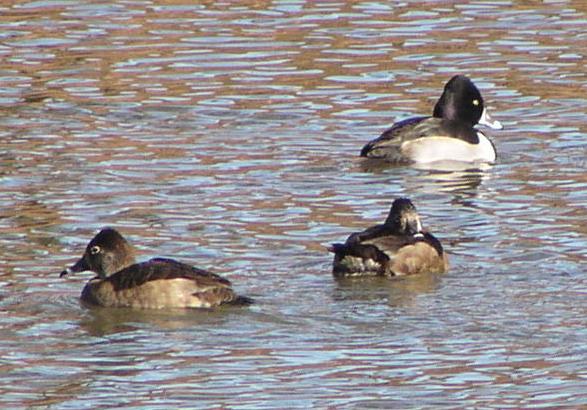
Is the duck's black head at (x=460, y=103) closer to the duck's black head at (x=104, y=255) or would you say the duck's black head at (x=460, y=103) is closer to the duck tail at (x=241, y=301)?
the duck's black head at (x=104, y=255)

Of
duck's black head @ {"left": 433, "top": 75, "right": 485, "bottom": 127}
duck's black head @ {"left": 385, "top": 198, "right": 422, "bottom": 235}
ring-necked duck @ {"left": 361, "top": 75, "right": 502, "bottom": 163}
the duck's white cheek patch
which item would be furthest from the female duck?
duck's black head @ {"left": 433, "top": 75, "right": 485, "bottom": 127}

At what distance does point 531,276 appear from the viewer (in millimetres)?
13906

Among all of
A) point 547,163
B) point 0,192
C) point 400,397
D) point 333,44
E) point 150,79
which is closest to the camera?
point 400,397

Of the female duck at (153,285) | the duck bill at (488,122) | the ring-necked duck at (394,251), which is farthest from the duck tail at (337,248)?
the duck bill at (488,122)

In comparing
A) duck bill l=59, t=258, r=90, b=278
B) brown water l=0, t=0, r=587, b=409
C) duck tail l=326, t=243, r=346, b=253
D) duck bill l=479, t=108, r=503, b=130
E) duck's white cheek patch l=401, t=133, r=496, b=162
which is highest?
duck bill l=59, t=258, r=90, b=278

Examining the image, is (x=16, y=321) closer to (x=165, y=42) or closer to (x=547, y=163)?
(x=547, y=163)

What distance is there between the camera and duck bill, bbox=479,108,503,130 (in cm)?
2020

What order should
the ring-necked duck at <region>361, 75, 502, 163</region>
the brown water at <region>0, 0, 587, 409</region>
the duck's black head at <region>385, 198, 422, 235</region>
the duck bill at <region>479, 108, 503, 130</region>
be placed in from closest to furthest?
the brown water at <region>0, 0, 587, 409</region>
the duck's black head at <region>385, 198, 422, 235</region>
the ring-necked duck at <region>361, 75, 502, 163</region>
the duck bill at <region>479, 108, 503, 130</region>

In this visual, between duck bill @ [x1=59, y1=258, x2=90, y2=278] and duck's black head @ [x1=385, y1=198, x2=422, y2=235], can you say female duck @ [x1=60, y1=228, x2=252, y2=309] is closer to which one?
duck bill @ [x1=59, y1=258, x2=90, y2=278]

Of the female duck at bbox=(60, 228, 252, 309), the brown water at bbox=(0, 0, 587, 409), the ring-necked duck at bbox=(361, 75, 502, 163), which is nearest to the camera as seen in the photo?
the brown water at bbox=(0, 0, 587, 409)

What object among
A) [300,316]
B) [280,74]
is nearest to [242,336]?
[300,316]

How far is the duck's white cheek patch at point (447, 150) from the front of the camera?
19.2 meters

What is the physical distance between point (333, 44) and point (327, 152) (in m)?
5.14

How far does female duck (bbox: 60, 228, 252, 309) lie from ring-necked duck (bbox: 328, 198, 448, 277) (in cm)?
118
